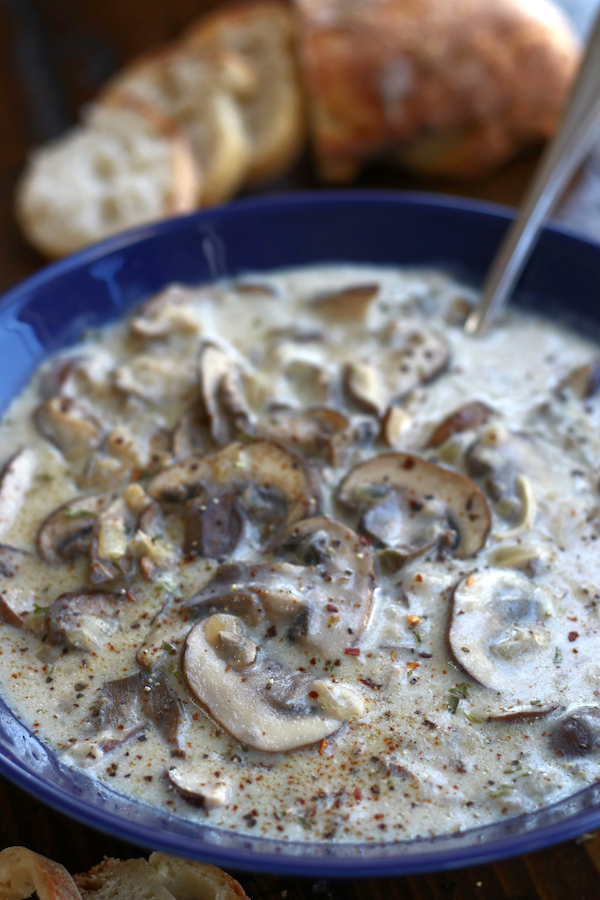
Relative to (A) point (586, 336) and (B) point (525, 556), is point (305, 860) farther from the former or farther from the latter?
(A) point (586, 336)

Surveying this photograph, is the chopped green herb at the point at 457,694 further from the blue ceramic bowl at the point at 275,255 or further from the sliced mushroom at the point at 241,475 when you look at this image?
the blue ceramic bowl at the point at 275,255

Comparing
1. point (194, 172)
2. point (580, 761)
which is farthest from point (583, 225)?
point (580, 761)

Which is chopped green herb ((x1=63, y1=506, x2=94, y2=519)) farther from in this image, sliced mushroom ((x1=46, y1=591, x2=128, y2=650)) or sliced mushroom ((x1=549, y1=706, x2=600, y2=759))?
sliced mushroom ((x1=549, y1=706, x2=600, y2=759))

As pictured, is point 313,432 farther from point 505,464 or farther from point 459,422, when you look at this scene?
point 505,464

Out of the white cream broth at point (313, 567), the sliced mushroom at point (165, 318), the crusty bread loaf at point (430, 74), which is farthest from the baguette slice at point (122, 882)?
the crusty bread loaf at point (430, 74)

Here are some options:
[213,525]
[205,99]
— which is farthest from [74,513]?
[205,99]

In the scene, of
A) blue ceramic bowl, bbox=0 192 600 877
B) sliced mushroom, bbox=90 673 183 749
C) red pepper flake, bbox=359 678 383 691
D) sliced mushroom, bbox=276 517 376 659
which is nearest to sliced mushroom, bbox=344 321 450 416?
blue ceramic bowl, bbox=0 192 600 877
